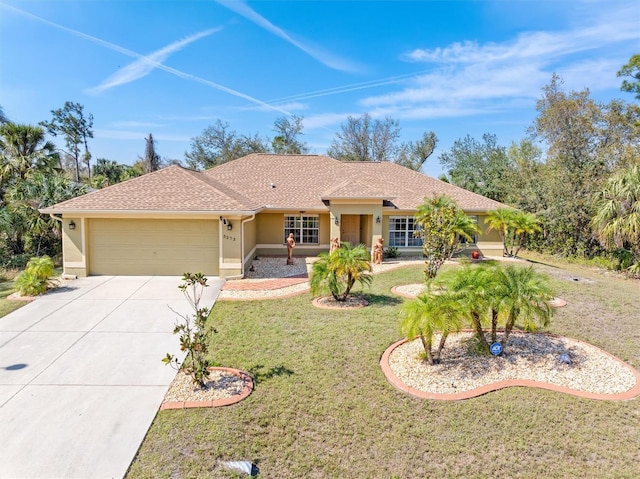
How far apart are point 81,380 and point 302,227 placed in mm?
14312

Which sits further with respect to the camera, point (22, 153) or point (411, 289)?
point (22, 153)

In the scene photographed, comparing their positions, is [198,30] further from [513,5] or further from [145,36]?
[513,5]

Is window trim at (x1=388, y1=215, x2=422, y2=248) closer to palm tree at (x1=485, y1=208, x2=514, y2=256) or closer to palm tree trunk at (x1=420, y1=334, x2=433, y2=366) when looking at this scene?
palm tree at (x1=485, y1=208, x2=514, y2=256)

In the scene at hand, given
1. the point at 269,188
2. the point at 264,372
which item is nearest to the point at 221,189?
the point at 269,188

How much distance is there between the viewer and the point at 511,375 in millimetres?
6617

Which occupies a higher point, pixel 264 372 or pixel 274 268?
pixel 274 268

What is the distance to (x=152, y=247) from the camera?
14.4 metres

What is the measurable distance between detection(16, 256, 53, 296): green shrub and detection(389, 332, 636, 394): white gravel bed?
36.7ft

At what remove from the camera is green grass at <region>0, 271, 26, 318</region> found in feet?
33.3

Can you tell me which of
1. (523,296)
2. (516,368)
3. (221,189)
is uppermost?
(221,189)

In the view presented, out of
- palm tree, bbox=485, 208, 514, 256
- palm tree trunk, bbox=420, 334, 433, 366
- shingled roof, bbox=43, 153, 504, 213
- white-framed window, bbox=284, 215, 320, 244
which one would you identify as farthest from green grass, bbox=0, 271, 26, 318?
palm tree, bbox=485, 208, 514, 256

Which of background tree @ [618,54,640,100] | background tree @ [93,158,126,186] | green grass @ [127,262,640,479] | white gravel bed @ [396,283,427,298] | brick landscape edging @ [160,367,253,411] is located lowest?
green grass @ [127,262,640,479]

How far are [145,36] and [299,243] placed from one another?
38.1 ft

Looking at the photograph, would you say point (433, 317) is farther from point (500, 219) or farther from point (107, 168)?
point (107, 168)
